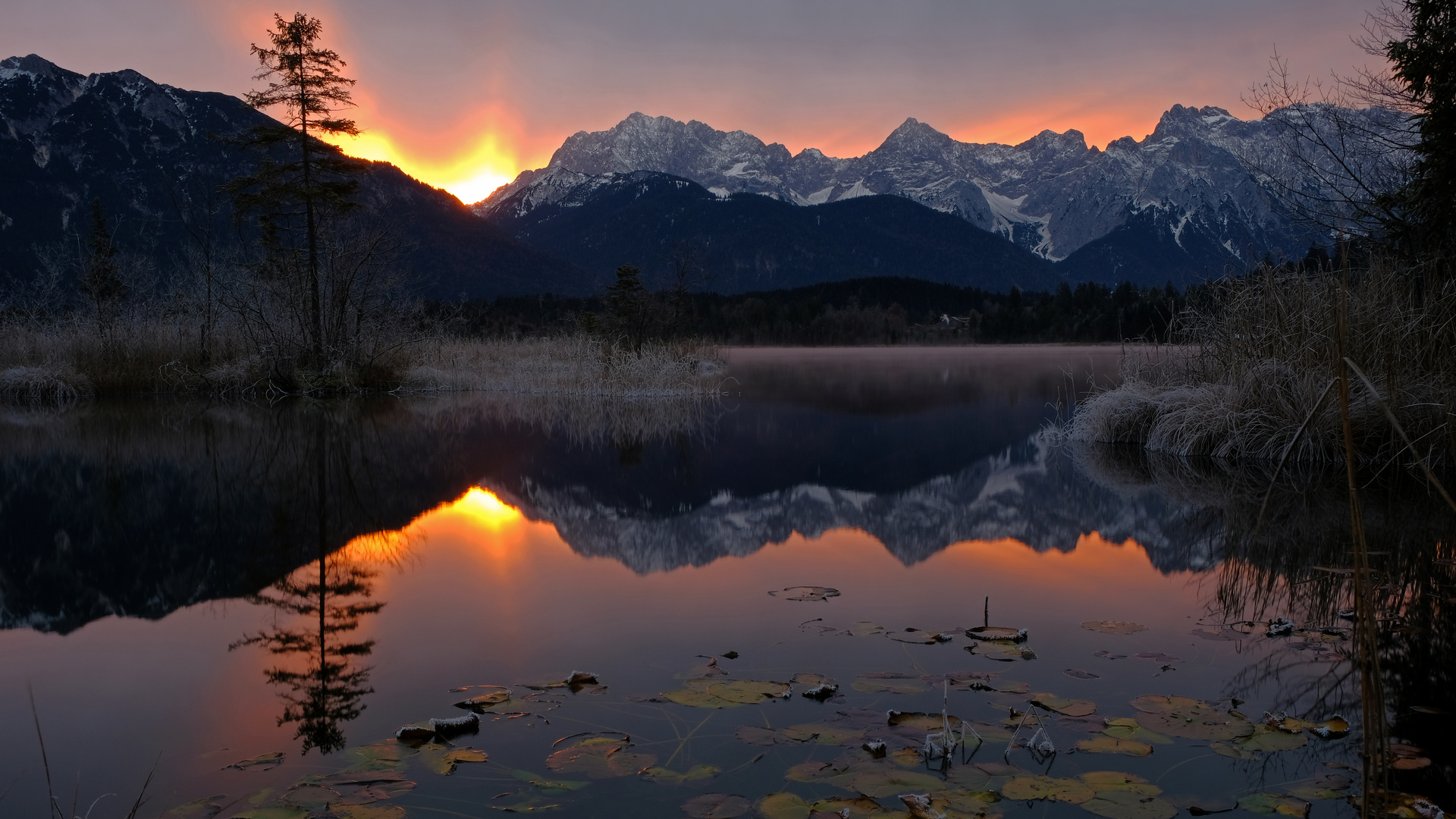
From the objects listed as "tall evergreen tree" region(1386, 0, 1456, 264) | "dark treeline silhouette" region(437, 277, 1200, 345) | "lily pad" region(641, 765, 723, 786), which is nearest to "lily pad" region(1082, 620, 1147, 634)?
"lily pad" region(641, 765, 723, 786)

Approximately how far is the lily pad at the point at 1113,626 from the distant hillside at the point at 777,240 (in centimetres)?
14713

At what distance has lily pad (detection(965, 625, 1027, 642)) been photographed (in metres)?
3.99

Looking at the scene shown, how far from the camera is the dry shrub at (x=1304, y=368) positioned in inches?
329

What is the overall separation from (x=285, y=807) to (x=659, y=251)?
167259 mm

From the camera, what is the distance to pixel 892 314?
86.8 m

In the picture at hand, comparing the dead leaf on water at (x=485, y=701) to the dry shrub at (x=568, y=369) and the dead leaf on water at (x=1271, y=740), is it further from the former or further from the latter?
the dry shrub at (x=568, y=369)

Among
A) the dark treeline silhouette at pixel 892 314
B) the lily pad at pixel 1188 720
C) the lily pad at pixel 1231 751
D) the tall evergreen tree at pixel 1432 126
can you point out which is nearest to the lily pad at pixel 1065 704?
the lily pad at pixel 1188 720

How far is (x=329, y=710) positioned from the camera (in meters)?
3.24

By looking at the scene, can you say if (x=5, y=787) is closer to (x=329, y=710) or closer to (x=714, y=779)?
(x=329, y=710)

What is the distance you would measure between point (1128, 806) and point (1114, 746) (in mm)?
399

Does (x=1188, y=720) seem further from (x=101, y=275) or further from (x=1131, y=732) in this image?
(x=101, y=275)

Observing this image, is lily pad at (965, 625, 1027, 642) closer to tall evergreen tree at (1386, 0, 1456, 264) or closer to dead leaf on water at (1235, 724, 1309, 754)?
dead leaf on water at (1235, 724, 1309, 754)

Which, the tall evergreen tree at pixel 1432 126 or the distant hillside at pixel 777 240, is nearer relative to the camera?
the tall evergreen tree at pixel 1432 126

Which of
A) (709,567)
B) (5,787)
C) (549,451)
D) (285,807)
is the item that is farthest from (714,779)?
(549,451)
